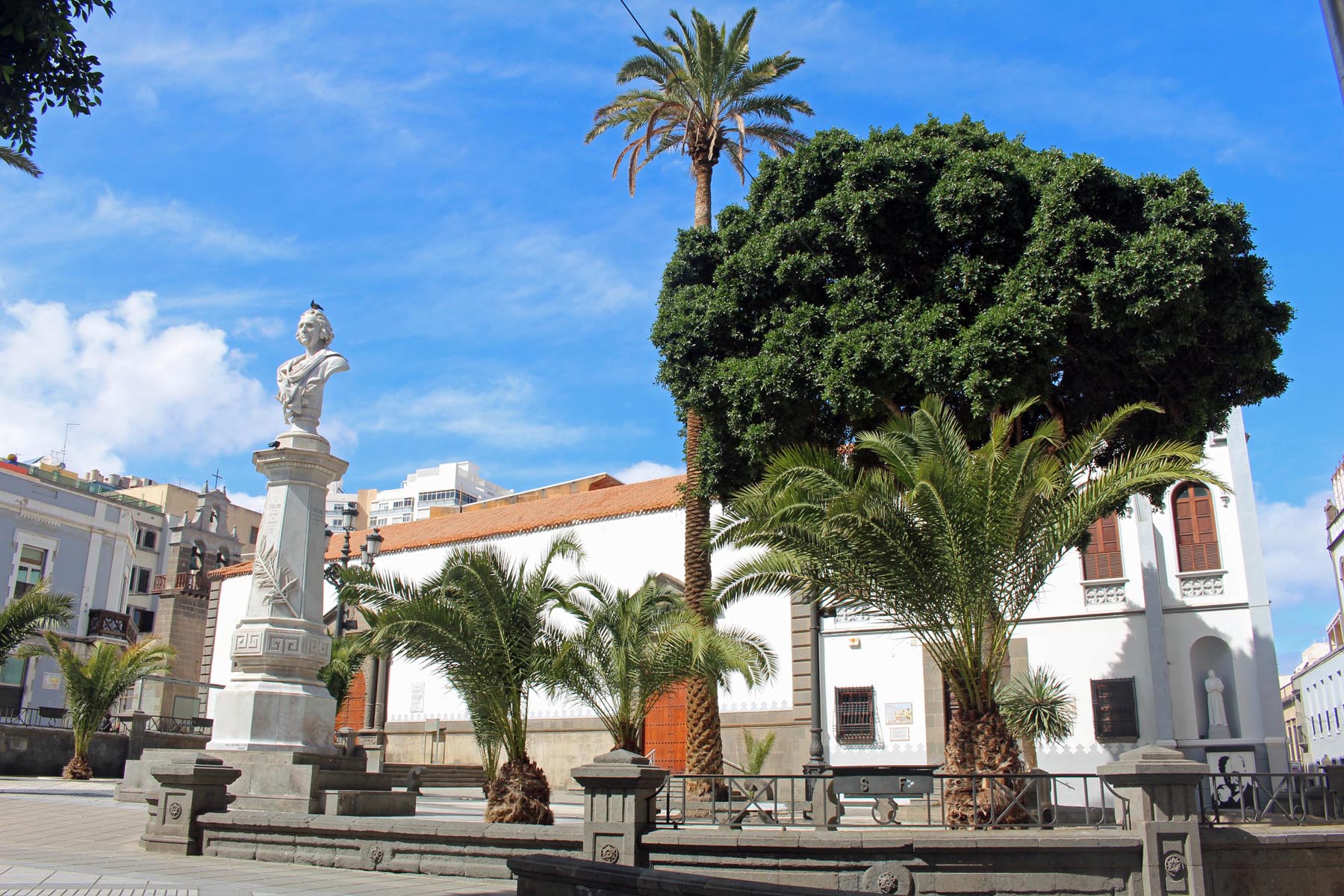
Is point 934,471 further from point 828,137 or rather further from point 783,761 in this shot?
point 783,761

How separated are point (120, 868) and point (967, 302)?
41.8 ft

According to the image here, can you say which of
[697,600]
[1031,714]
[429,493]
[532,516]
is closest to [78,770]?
[697,600]

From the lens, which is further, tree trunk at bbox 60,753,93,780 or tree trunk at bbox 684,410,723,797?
tree trunk at bbox 60,753,93,780

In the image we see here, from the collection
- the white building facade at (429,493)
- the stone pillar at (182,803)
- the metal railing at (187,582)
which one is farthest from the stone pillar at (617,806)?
the white building facade at (429,493)

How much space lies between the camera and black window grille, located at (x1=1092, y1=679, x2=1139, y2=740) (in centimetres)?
2165

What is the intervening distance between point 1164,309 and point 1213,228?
145cm

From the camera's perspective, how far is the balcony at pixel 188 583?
1565 inches

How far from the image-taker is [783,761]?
77.0ft

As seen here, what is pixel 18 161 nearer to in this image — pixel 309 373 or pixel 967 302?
pixel 309 373

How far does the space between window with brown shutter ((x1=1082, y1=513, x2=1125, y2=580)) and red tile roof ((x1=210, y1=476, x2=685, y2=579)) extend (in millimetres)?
9515

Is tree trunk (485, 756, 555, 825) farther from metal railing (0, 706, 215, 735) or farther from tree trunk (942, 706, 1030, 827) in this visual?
metal railing (0, 706, 215, 735)

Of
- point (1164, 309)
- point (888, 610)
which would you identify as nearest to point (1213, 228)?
point (1164, 309)

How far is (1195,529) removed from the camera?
2225cm

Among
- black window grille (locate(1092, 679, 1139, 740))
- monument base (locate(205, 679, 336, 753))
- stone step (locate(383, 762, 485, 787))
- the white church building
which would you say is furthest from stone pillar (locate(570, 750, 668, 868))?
stone step (locate(383, 762, 485, 787))
